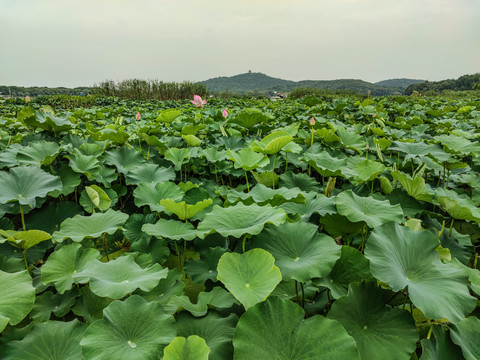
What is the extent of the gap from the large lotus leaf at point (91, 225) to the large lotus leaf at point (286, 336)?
2.39 ft

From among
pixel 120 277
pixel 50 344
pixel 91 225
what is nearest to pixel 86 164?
pixel 91 225

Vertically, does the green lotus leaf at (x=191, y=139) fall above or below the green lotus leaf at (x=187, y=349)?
above

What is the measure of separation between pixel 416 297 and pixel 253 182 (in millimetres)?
1475

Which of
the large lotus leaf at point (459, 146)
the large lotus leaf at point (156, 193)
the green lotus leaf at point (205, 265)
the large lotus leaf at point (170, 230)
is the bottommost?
the green lotus leaf at point (205, 265)

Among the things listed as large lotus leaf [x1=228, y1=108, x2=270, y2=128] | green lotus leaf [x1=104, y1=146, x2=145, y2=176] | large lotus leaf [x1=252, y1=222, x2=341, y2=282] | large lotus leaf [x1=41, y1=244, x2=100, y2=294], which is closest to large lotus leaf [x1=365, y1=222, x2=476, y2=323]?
large lotus leaf [x1=252, y1=222, x2=341, y2=282]

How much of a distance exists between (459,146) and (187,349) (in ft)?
6.99

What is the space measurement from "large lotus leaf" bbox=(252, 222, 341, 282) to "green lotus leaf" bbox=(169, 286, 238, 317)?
18cm

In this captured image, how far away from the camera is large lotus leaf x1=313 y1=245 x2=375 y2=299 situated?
0.92 meters

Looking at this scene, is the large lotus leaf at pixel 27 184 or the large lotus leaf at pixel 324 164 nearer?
the large lotus leaf at pixel 27 184

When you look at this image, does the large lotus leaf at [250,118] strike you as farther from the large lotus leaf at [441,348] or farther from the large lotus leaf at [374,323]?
the large lotus leaf at [441,348]

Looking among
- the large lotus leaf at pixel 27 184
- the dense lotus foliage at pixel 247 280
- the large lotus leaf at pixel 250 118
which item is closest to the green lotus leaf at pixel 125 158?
the dense lotus foliage at pixel 247 280

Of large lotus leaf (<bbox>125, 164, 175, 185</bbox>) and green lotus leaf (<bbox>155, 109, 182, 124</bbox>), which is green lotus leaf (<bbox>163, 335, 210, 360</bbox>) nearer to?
large lotus leaf (<bbox>125, 164, 175, 185</bbox>)

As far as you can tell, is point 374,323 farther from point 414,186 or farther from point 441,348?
point 414,186

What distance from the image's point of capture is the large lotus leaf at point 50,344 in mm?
737
